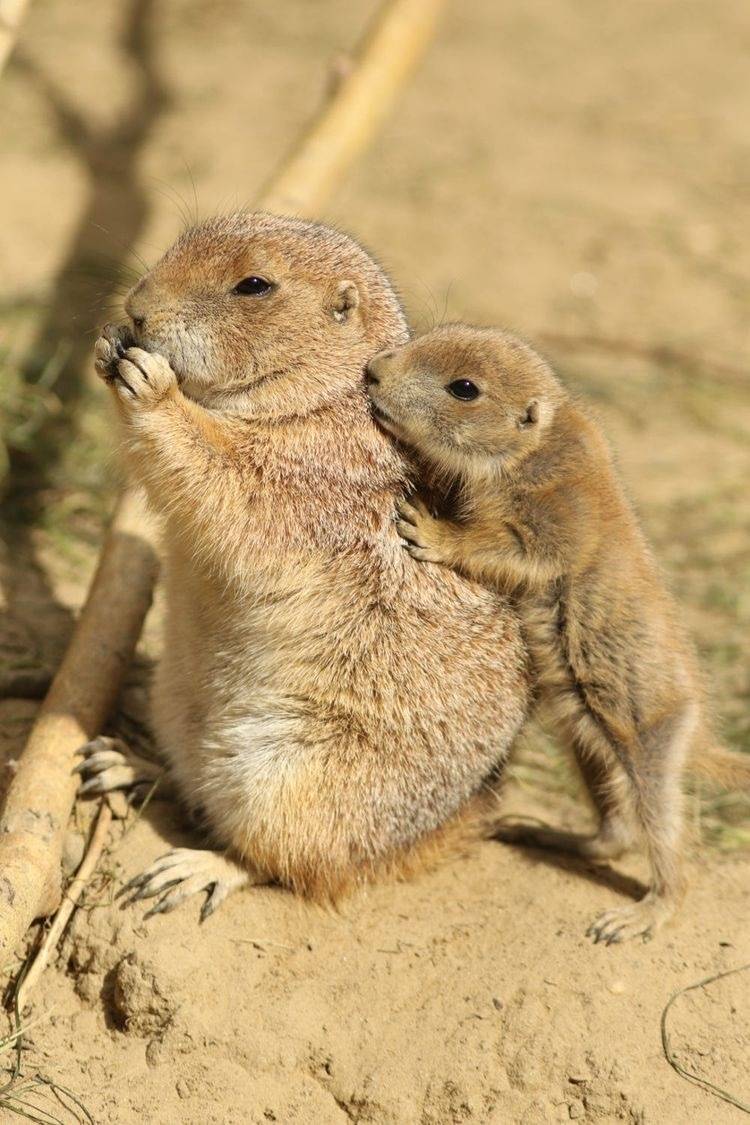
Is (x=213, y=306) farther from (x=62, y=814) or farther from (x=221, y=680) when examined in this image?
(x=62, y=814)

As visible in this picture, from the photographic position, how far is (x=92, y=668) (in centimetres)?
479

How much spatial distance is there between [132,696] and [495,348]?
6.87ft

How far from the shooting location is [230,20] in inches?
466

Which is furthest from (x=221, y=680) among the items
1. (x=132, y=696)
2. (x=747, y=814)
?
(x=747, y=814)

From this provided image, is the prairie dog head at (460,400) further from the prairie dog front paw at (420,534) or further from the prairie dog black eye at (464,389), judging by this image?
the prairie dog front paw at (420,534)

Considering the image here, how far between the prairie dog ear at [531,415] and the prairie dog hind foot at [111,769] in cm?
183

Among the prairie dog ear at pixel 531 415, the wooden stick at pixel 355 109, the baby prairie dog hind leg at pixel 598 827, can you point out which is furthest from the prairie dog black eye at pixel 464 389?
the wooden stick at pixel 355 109

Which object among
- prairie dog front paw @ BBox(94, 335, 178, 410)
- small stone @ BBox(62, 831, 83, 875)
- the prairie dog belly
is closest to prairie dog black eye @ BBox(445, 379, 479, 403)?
the prairie dog belly

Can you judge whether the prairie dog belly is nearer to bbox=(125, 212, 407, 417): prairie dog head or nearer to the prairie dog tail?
bbox=(125, 212, 407, 417): prairie dog head

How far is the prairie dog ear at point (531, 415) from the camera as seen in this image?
4.45 meters

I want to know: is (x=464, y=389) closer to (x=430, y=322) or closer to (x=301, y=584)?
(x=301, y=584)

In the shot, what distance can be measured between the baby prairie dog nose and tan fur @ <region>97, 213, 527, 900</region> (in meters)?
0.05

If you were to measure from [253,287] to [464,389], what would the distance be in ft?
2.65

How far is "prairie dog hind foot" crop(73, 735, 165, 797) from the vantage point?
4.55 metres
